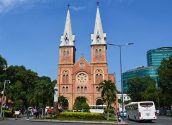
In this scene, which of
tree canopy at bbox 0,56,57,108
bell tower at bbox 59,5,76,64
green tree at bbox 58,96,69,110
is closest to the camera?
tree canopy at bbox 0,56,57,108

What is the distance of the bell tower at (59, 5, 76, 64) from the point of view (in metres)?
103

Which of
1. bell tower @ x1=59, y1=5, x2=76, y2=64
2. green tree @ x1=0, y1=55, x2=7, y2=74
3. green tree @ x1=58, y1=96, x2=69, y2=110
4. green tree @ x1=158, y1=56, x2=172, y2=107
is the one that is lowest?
green tree @ x1=58, y1=96, x2=69, y2=110

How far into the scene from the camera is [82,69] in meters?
102

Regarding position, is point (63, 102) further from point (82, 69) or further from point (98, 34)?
point (98, 34)

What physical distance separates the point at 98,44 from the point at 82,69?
10354 mm

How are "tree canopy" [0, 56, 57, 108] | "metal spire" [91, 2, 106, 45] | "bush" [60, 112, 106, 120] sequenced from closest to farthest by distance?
"bush" [60, 112, 106, 120], "tree canopy" [0, 56, 57, 108], "metal spire" [91, 2, 106, 45]

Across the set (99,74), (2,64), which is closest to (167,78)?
(99,74)

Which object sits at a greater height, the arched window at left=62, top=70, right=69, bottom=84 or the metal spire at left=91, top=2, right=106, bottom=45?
the metal spire at left=91, top=2, right=106, bottom=45

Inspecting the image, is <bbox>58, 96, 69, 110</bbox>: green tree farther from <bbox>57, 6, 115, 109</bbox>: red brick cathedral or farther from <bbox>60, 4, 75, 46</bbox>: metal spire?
<bbox>60, 4, 75, 46</bbox>: metal spire

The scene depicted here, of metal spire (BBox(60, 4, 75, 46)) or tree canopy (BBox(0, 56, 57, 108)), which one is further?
metal spire (BBox(60, 4, 75, 46))

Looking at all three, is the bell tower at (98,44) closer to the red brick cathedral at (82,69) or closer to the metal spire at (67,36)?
the red brick cathedral at (82,69)

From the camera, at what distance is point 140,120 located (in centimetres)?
3956

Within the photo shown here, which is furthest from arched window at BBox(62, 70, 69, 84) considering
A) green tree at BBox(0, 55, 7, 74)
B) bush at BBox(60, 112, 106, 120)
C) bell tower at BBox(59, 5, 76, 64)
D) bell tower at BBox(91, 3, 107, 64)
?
bush at BBox(60, 112, 106, 120)

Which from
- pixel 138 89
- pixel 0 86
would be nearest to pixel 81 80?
pixel 138 89
